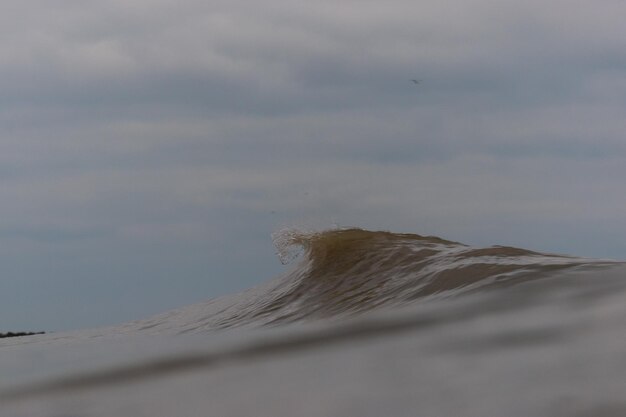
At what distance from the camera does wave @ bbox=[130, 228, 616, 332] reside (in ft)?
19.1

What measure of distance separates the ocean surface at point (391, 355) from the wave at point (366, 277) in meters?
0.04

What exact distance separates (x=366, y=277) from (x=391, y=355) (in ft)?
14.1

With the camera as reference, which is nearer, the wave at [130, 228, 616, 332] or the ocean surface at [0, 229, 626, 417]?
the ocean surface at [0, 229, 626, 417]

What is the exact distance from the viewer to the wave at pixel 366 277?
5.82 metres

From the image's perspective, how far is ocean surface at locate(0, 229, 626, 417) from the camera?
2863mm

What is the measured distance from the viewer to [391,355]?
3727 millimetres

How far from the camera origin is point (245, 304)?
342 inches

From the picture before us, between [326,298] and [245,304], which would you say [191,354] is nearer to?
[326,298]

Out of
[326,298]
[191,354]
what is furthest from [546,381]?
[326,298]

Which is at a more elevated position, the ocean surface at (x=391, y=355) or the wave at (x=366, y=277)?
the wave at (x=366, y=277)

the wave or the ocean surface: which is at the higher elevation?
the wave

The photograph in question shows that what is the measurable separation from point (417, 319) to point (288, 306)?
3050mm

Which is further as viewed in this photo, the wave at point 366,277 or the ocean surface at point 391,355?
the wave at point 366,277

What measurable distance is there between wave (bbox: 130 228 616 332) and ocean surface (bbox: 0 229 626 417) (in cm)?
4
